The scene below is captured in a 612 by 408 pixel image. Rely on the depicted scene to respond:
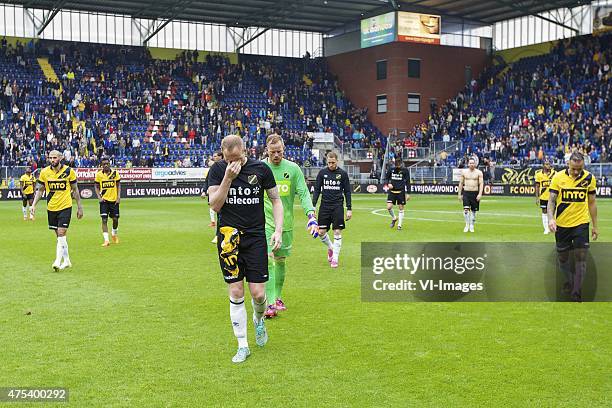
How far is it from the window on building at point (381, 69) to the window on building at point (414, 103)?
2.85 m

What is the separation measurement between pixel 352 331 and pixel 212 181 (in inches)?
104

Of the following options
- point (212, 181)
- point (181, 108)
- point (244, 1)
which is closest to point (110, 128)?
point (181, 108)

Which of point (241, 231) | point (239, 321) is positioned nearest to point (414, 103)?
point (241, 231)

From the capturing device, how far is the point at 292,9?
5744 cm

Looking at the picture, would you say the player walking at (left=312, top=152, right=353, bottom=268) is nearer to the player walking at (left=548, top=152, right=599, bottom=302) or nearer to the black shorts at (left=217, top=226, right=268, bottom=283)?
the player walking at (left=548, top=152, right=599, bottom=302)

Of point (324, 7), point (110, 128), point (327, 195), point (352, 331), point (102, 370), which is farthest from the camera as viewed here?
point (324, 7)

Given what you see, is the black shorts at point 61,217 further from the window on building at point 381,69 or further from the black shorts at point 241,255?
the window on building at point 381,69

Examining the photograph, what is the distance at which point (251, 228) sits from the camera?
7191 millimetres

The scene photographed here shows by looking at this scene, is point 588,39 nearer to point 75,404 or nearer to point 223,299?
point 223,299

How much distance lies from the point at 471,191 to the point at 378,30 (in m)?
38.1

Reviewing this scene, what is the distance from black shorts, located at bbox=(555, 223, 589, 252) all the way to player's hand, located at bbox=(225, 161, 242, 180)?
571 cm

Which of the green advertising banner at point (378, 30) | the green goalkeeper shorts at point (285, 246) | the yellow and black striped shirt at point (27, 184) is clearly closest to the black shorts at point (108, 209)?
the green goalkeeper shorts at point (285, 246)

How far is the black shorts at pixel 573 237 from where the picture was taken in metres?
10.2

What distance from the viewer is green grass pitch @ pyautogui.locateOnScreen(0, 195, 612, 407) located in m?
6.10
